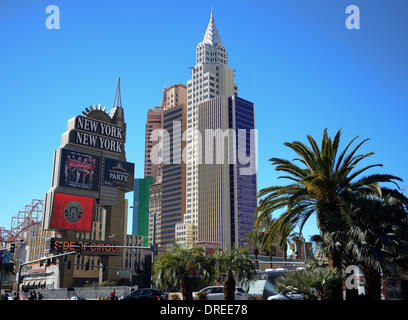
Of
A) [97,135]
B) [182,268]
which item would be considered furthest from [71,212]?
[182,268]

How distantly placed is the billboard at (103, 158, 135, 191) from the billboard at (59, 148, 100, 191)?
2.18 metres

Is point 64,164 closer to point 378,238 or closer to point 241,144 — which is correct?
point 378,238

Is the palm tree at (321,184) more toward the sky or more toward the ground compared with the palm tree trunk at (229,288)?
more toward the sky

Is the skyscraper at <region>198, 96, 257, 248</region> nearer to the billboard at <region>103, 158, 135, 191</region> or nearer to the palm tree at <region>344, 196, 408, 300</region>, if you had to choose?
the billboard at <region>103, 158, 135, 191</region>

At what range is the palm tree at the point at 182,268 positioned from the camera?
→ 3309 centimetres

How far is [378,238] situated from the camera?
881 inches

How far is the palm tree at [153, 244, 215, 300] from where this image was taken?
109 feet

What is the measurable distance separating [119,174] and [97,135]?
8.98 meters

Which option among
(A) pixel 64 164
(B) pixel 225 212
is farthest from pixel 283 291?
(B) pixel 225 212

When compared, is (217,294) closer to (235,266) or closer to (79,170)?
(235,266)

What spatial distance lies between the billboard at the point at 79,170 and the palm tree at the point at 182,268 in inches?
1917

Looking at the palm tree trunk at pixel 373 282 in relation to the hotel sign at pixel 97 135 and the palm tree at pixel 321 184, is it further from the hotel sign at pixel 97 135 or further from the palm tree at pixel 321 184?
the hotel sign at pixel 97 135

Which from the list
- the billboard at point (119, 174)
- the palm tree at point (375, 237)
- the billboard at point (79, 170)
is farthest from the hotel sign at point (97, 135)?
the palm tree at point (375, 237)
